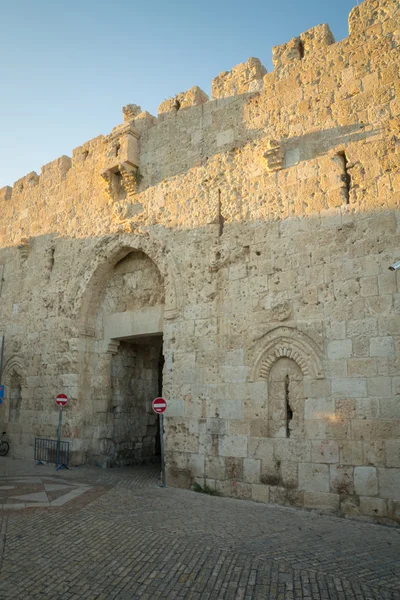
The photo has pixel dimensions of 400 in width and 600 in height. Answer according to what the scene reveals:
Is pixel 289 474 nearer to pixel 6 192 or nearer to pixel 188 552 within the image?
pixel 188 552

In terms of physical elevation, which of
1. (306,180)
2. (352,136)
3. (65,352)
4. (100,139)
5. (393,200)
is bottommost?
(65,352)

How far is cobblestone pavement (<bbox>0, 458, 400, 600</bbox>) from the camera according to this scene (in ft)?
12.9

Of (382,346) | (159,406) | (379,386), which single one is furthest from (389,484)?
(159,406)

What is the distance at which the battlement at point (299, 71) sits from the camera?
7.44m

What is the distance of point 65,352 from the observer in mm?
11016

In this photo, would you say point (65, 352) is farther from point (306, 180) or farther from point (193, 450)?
point (306, 180)

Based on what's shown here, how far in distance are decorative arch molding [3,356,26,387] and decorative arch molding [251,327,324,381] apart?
23.5 ft

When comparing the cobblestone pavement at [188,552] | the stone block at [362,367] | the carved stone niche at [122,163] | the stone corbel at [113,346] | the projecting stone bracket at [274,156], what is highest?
the carved stone niche at [122,163]

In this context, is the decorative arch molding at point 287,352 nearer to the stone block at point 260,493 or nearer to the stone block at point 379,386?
the stone block at point 379,386

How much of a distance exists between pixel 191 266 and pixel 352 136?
140 inches

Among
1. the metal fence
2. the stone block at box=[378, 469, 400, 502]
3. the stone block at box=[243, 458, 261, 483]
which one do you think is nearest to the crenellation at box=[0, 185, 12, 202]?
the metal fence

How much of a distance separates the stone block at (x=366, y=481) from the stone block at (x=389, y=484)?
0.08 m

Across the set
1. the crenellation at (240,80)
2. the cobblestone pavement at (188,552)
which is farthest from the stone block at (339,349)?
the crenellation at (240,80)

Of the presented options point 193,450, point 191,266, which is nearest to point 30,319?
point 191,266
